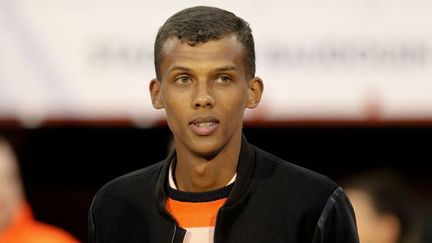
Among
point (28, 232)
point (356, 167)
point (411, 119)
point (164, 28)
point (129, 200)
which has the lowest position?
point (28, 232)

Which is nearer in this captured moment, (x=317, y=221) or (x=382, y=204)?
(x=317, y=221)

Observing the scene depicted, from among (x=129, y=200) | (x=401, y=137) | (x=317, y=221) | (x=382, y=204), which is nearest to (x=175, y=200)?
(x=129, y=200)

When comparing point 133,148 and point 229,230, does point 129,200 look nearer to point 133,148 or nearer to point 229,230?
point 229,230

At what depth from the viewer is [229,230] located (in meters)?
1.77

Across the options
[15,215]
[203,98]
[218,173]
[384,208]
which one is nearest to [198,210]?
[218,173]

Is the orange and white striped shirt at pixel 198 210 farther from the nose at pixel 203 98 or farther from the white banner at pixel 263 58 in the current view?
the white banner at pixel 263 58

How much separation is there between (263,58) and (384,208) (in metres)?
0.55

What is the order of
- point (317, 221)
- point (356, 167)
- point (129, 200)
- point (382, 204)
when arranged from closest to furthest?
point (317, 221), point (129, 200), point (382, 204), point (356, 167)

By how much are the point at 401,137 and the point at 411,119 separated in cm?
10

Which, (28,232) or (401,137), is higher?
(401,137)

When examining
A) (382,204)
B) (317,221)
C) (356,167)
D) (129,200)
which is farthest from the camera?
(356,167)

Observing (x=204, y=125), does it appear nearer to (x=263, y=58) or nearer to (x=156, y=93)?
(x=156, y=93)

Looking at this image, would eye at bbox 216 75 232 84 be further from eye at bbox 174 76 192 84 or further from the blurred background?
the blurred background

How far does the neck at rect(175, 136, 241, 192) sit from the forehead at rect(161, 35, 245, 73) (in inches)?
5.7
